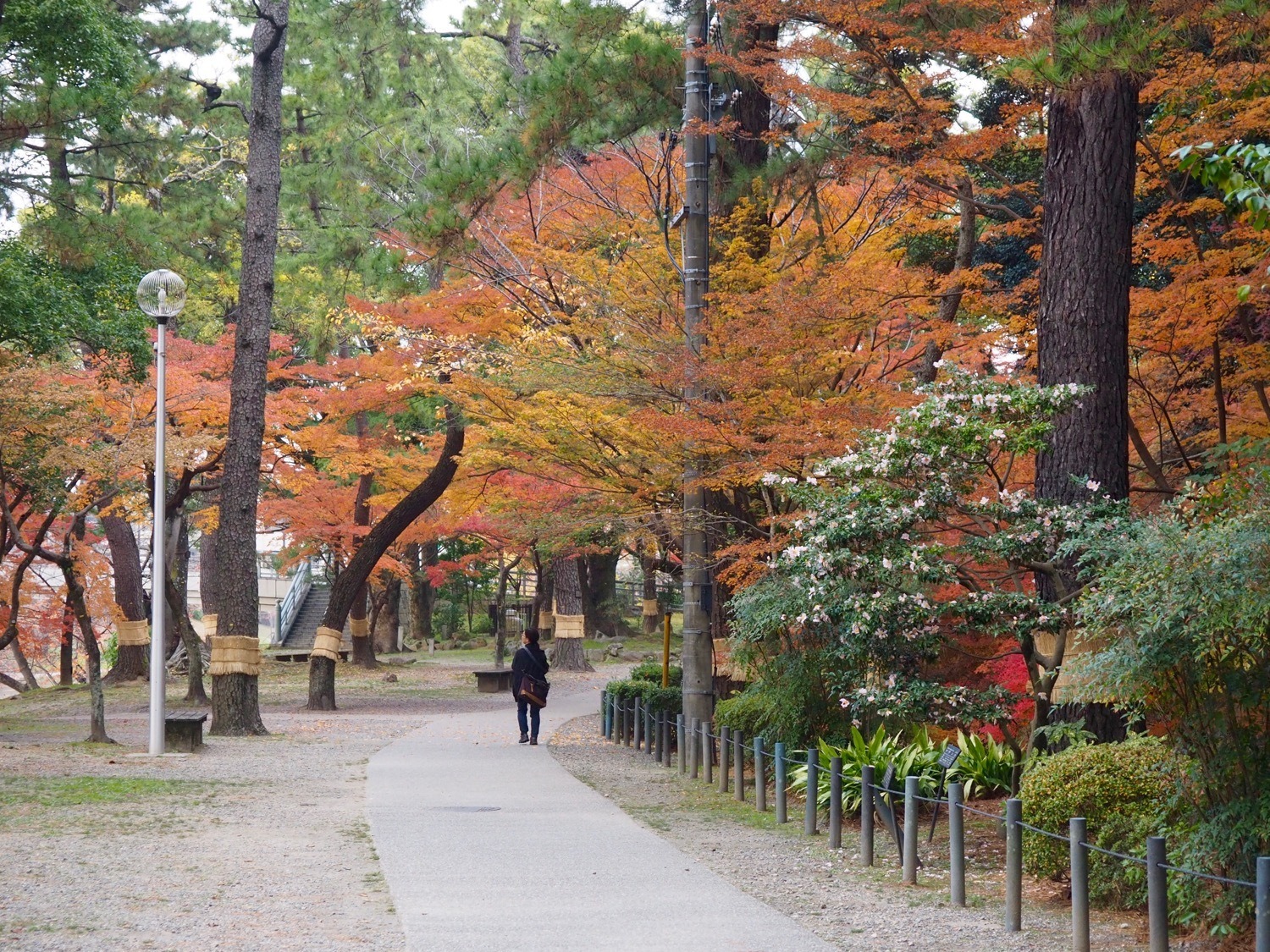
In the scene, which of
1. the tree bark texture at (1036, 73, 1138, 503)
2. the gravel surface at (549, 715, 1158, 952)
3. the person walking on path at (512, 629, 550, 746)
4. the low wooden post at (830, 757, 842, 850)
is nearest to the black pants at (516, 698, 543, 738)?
the person walking on path at (512, 629, 550, 746)

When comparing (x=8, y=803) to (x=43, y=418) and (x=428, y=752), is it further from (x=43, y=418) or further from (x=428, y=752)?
(x=43, y=418)

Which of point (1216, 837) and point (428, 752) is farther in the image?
point (428, 752)

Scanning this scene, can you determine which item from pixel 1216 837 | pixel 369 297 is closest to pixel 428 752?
pixel 1216 837

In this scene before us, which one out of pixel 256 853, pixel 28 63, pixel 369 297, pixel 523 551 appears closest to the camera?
pixel 256 853

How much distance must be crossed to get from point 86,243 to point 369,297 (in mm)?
11040

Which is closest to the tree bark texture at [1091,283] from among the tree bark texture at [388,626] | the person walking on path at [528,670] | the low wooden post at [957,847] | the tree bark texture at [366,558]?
the low wooden post at [957,847]

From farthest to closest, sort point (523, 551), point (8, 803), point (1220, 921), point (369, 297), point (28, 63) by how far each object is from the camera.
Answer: point (523, 551)
point (369, 297)
point (28, 63)
point (8, 803)
point (1220, 921)

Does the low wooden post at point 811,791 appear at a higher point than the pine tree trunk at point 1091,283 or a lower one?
lower

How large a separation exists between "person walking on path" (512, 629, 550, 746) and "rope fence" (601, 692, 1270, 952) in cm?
137

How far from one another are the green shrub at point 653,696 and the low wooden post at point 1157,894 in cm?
1092

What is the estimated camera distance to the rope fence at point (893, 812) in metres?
6.32

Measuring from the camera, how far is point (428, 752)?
17344 mm

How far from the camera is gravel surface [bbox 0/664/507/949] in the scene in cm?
696

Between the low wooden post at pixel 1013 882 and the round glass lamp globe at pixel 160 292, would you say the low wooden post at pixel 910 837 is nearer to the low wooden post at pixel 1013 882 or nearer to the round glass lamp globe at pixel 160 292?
the low wooden post at pixel 1013 882
